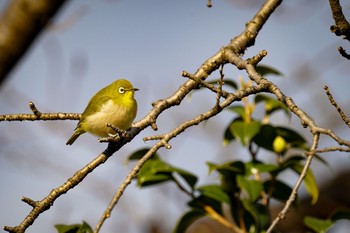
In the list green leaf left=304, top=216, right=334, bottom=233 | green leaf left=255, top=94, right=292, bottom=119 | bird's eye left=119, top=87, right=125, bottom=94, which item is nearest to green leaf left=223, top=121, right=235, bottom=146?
green leaf left=255, top=94, right=292, bottom=119

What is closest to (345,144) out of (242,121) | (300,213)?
(242,121)

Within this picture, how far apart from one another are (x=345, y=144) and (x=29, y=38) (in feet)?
9.68

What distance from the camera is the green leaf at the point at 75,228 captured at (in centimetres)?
324

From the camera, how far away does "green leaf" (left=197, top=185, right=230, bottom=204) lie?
3.76m

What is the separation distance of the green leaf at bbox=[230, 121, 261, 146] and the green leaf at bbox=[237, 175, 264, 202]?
256 millimetres

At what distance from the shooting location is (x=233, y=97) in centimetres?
305

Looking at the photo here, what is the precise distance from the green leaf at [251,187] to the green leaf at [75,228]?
0.96 meters

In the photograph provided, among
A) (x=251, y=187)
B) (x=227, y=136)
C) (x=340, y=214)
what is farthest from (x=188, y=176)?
(x=340, y=214)

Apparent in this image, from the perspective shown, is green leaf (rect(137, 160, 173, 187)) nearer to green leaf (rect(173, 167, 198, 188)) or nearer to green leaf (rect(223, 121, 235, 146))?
green leaf (rect(173, 167, 198, 188))

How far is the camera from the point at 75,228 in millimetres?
3344

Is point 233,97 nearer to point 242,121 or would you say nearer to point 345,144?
point 345,144

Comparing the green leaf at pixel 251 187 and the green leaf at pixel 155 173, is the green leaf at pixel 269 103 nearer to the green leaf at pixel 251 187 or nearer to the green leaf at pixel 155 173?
the green leaf at pixel 251 187

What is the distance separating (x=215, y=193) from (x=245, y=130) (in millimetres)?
456

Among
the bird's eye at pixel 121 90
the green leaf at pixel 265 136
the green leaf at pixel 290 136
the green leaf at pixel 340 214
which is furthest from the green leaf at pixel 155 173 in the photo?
the green leaf at pixel 340 214
